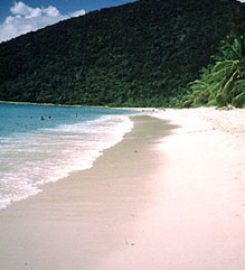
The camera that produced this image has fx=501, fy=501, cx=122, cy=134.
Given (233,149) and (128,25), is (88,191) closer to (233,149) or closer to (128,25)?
(233,149)

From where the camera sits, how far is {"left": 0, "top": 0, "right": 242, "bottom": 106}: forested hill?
9956 cm

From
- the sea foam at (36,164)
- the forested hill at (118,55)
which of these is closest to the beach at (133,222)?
the sea foam at (36,164)

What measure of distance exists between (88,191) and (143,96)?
298ft

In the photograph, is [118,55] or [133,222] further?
[118,55]

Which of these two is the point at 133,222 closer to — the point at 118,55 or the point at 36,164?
the point at 36,164

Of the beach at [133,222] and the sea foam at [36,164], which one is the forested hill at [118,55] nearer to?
the sea foam at [36,164]

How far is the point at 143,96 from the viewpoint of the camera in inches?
3812

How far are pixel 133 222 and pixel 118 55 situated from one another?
109680 millimetres

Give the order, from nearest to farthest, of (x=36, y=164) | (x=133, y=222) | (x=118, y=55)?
(x=133, y=222) < (x=36, y=164) < (x=118, y=55)

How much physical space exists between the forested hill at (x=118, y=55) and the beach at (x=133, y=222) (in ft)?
268

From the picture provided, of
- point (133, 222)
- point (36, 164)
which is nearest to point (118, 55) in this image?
point (36, 164)

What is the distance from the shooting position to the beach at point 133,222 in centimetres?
379

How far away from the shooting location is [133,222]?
4.82 meters

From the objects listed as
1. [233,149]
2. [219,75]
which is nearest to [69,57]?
[219,75]
